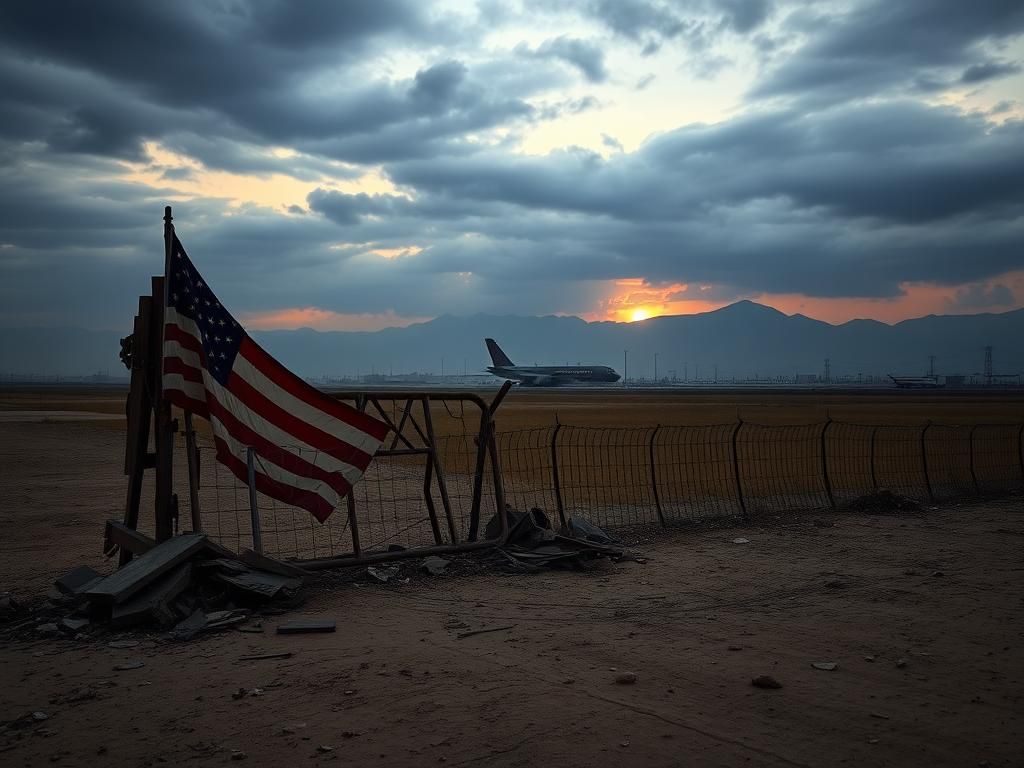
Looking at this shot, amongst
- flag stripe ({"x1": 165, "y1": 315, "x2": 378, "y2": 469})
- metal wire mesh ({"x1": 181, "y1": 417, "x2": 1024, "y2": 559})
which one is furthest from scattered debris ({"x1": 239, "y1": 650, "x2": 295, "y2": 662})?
metal wire mesh ({"x1": 181, "y1": 417, "x2": 1024, "y2": 559})

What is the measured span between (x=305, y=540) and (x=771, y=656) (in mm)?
7246

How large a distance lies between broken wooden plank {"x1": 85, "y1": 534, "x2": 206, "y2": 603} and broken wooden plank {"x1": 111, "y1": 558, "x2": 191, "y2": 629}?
77mm

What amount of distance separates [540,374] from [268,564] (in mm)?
143950

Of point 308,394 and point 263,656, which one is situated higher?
point 308,394

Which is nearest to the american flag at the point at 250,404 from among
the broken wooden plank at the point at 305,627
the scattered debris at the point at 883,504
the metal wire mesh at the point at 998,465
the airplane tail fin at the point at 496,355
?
the broken wooden plank at the point at 305,627

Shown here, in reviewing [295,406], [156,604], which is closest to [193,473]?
[295,406]

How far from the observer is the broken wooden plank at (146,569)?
6.93 meters

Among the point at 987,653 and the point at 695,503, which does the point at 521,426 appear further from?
the point at 987,653

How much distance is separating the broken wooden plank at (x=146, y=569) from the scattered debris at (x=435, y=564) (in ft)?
8.48

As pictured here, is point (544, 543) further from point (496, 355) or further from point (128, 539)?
point (496, 355)

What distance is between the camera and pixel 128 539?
8109 mm

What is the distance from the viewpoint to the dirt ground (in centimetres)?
468

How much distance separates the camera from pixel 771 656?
621 centimetres

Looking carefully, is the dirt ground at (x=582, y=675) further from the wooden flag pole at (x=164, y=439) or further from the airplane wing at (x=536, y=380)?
the airplane wing at (x=536, y=380)
